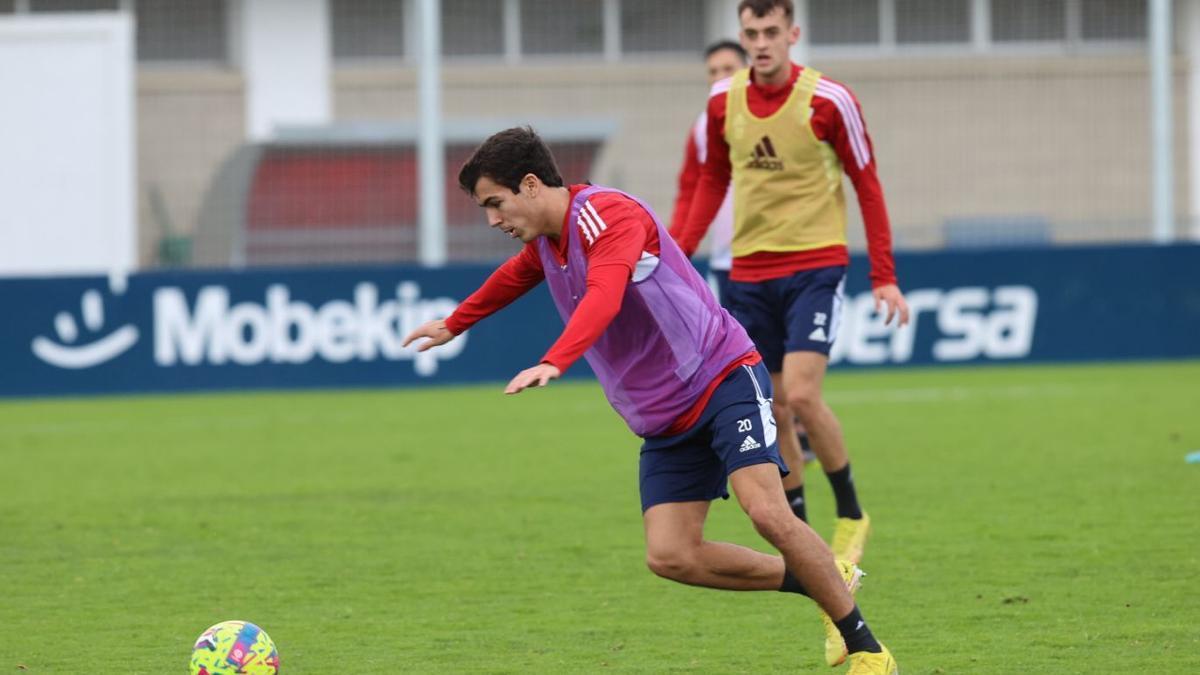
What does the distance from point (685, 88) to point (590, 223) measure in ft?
63.8

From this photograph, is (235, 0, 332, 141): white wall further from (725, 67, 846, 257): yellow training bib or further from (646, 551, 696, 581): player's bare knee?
(646, 551, 696, 581): player's bare knee

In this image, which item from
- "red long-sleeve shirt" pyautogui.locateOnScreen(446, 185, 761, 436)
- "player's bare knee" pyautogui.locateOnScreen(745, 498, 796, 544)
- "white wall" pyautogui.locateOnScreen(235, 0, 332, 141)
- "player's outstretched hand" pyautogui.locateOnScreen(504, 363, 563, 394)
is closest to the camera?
"player's outstretched hand" pyautogui.locateOnScreen(504, 363, 563, 394)

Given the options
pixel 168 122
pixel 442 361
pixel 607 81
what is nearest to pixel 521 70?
pixel 607 81

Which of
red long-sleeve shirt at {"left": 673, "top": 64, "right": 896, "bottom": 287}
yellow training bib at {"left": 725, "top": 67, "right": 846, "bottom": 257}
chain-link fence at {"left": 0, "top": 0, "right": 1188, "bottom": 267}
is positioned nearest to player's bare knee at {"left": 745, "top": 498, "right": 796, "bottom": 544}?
red long-sleeve shirt at {"left": 673, "top": 64, "right": 896, "bottom": 287}

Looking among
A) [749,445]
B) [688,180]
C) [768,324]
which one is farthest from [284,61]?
[749,445]

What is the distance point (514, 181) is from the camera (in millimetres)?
5340

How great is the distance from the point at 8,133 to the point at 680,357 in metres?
16.5

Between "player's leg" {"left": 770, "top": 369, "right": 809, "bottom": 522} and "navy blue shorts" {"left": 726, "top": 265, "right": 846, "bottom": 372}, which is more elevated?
"navy blue shorts" {"left": 726, "top": 265, "right": 846, "bottom": 372}

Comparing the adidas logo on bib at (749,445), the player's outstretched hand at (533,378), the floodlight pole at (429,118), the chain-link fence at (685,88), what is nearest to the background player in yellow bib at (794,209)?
the adidas logo on bib at (749,445)

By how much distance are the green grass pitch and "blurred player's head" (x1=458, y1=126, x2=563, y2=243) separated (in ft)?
4.86

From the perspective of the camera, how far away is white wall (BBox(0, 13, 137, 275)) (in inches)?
795

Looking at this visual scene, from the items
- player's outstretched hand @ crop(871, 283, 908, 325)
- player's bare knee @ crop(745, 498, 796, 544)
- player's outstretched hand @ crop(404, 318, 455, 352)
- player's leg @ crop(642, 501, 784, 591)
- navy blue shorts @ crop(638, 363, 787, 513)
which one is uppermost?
player's outstretched hand @ crop(404, 318, 455, 352)

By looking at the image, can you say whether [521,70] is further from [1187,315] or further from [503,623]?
[503,623]

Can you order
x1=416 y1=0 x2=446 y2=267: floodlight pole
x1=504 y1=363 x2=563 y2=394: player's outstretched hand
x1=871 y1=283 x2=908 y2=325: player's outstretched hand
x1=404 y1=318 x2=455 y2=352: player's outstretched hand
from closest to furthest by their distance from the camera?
1. x1=504 y1=363 x2=563 y2=394: player's outstretched hand
2. x1=404 y1=318 x2=455 y2=352: player's outstretched hand
3. x1=871 y1=283 x2=908 y2=325: player's outstretched hand
4. x1=416 y1=0 x2=446 y2=267: floodlight pole
